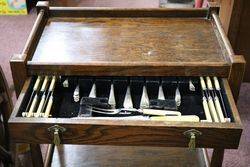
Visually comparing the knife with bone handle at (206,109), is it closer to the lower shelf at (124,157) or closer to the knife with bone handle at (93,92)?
the knife with bone handle at (93,92)

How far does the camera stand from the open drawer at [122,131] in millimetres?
875

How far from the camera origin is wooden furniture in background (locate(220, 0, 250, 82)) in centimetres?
181

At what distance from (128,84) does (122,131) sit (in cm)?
26

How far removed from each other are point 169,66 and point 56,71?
329 millimetres

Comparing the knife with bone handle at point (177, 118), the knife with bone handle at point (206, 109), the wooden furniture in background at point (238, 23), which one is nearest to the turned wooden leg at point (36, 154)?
the knife with bone handle at point (177, 118)

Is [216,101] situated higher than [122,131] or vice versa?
[216,101]

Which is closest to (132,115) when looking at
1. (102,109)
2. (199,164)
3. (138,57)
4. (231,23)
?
(102,109)

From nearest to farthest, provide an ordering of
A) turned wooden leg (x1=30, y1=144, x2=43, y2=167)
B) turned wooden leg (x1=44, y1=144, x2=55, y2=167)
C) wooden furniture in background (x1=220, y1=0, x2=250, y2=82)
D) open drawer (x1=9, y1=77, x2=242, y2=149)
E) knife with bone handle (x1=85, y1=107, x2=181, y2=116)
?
open drawer (x1=9, y1=77, x2=242, y2=149) < knife with bone handle (x1=85, y1=107, x2=181, y2=116) < turned wooden leg (x1=30, y1=144, x2=43, y2=167) < turned wooden leg (x1=44, y1=144, x2=55, y2=167) < wooden furniture in background (x1=220, y1=0, x2=250, y2=82)

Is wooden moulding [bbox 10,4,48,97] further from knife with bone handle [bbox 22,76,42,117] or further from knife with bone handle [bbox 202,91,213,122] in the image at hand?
knife with bone handle [bbox 202,91,213,122]

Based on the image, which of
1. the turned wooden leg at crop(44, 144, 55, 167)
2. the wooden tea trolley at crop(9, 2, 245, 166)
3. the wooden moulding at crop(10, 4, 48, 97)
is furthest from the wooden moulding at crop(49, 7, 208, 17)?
the turned wooden leg at crop(44, 144, 55, 167)

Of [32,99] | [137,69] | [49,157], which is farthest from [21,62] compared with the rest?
[49,157]

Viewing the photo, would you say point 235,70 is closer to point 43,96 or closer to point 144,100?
point 144,100

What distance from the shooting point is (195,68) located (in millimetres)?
1030

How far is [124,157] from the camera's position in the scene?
1553mm
